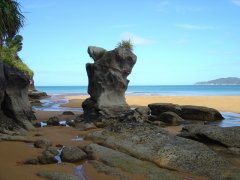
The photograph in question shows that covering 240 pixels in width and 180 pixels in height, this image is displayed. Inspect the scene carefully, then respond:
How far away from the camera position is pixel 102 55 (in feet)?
73.8

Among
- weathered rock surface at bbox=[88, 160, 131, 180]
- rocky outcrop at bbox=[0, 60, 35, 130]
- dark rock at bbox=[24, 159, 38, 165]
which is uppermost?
rocky outcrop at bbox=[0, 60, 35, 130]

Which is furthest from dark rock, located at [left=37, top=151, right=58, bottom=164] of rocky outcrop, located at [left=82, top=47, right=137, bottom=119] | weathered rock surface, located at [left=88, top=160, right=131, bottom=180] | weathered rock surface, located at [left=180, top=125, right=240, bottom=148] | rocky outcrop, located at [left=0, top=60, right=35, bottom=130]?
rocky outcrop, located at [left=82, top=47, right=137, bottom=119]

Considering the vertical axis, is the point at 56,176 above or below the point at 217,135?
below

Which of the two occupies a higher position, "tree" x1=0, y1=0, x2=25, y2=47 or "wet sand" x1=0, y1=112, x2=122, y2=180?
"tree" x1=0, y1=0, x2=25, y2=47

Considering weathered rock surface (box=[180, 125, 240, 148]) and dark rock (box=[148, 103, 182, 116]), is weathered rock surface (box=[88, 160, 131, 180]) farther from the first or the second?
dark rock (box=[148, 103, 182, 116])

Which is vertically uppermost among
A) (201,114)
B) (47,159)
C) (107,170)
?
(201,114)

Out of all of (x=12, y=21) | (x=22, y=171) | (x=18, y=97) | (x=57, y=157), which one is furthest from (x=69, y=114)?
(x=22, y=171)

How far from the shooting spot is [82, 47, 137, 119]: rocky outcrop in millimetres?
21406

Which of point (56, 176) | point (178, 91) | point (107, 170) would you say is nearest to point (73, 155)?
Result: point (107, 170)

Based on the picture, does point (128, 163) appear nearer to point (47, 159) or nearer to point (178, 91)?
point (47, 159)

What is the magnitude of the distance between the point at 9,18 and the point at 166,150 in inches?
312

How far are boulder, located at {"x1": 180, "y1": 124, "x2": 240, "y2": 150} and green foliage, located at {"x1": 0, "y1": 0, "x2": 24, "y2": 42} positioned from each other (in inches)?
311

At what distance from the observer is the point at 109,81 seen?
21734 millimetres

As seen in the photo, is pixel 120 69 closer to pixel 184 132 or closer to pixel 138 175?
pixel 184 132
